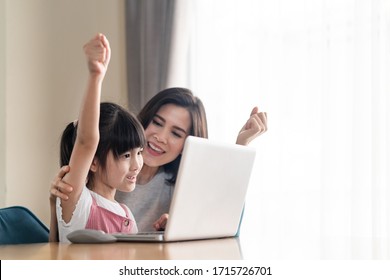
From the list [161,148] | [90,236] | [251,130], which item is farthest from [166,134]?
[90,236]

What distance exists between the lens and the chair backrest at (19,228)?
64.0 inches

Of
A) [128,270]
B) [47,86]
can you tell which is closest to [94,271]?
[128,270]

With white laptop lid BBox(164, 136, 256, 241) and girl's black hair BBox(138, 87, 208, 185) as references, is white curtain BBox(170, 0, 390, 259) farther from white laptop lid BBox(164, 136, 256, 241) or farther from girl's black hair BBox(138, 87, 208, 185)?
white laptop lid BBox(164, 136, 256, 241)

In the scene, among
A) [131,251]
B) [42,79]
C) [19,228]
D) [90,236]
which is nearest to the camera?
[131,251]

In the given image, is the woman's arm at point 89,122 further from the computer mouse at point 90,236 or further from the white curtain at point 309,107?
the white curtain at point 309,107

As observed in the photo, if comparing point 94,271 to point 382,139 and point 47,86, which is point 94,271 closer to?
point 382,139

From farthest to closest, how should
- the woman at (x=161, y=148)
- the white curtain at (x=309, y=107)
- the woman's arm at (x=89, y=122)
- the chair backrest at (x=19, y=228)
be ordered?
the white curtain at (x=309, y=107)
the woman at (x=161, y=148)
the chair backrest at (x=19, y=228)
the woman's arm at (x=89, y=122)

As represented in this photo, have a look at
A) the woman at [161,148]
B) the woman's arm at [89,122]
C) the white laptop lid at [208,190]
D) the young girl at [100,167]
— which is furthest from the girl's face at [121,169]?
the woman at [161,148]

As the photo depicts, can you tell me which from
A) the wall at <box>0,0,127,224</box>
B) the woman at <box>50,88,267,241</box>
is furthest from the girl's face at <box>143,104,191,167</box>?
the wall at <box>0,0,127,224</box>

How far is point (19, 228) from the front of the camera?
1.67 m

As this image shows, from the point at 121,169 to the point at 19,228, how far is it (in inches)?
11.0

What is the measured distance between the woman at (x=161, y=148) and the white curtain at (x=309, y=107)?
894 mm

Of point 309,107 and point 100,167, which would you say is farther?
point 309,107

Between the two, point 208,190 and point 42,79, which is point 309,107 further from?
point 208,190
